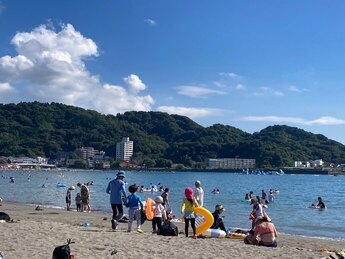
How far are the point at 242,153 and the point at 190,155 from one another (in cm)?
2072

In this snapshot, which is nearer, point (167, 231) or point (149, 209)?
point (167, 231)

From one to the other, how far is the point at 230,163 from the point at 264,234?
177550 millimetres

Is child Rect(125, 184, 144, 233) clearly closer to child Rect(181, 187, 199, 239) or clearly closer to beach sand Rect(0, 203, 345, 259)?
beach sand Rect(0, 203, 345, 259)

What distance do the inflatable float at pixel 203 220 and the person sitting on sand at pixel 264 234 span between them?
5.21 feet

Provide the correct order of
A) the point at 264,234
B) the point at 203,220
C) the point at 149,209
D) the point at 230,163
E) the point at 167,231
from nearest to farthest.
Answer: the point at 264,234, the point at 167,231, the point at 203,220, the point at 149,209, the point at 230,163

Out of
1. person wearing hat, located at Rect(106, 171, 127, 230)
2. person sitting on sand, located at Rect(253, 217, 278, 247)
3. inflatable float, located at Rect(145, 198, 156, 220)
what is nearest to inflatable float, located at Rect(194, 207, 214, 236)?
inflatable float, located at Rect(145, 198, 156, 220)

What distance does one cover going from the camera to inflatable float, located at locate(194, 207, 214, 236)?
13.1 m

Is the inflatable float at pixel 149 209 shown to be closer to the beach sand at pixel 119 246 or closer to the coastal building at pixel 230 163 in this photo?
the beach sand at pixel 119 246

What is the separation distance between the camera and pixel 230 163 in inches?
7402

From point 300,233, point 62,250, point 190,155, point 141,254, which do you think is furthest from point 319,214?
point 190,155

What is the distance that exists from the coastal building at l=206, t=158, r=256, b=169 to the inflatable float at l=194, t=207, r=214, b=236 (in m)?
171

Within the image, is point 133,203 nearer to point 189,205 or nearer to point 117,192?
point 117,192

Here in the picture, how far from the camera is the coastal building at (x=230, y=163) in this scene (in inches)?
7272

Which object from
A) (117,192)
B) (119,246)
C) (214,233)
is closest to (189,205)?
(214,233)
